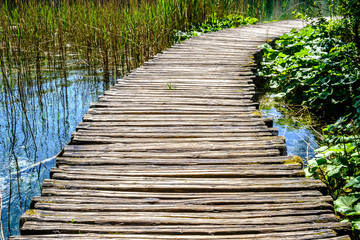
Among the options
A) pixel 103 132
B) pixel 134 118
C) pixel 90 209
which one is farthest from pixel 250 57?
pixel 90 209

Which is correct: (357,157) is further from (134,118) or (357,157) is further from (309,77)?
(309,77)

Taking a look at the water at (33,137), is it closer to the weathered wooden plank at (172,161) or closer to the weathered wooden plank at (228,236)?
the weathered wooden plank at (172,161)

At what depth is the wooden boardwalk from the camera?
1449 millimetres

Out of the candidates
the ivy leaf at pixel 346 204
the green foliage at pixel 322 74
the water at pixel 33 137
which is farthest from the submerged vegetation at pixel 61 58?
the ivy leaf at pixel 346 204

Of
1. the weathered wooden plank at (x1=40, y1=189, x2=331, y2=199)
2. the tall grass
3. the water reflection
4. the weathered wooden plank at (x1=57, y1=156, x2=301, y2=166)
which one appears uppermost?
the tall grass

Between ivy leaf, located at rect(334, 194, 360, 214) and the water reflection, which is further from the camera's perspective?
the water reflection

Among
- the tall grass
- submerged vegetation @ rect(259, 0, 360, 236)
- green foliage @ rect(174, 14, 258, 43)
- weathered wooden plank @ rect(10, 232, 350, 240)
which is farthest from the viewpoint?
green foliage @ rect(174, 14, 258, 43)

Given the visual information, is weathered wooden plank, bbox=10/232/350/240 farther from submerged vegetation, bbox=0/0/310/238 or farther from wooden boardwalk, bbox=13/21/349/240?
submerged vegetation, bbox=0/0/310/238

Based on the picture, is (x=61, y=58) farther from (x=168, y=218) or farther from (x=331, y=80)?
(x=168, y=218)

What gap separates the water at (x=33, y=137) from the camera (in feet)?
7.87

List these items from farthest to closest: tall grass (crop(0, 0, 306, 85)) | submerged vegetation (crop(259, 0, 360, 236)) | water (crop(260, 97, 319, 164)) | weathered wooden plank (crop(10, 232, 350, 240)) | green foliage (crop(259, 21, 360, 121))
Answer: tall grass (crop(0, 0, 306, 85))
green foliage (crop(259, 21, 360, 121))
water (crop(260, 97, 319, 164))
submerged vegetation (crop(259, 0, 360, 236))
weathered wooden plank (crop(10, 232, 350, 240))

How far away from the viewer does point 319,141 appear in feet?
10.6

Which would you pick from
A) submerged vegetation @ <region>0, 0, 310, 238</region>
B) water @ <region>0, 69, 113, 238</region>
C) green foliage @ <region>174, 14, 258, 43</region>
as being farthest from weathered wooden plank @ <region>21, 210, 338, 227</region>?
green foliage @ <region>174, 14, 258, 43</region>

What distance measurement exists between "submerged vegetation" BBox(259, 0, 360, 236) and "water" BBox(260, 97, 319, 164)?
13 centimetres
